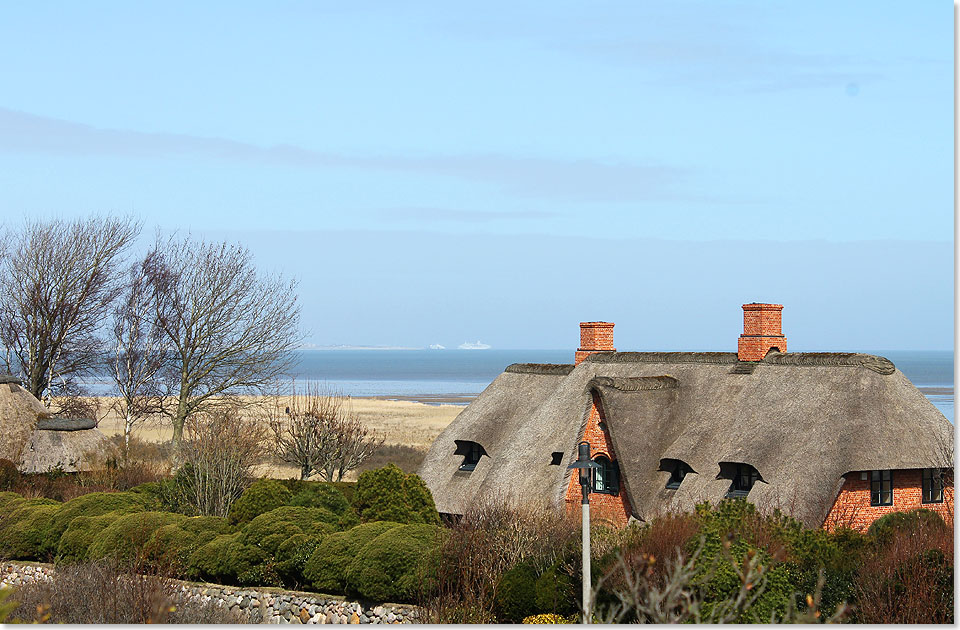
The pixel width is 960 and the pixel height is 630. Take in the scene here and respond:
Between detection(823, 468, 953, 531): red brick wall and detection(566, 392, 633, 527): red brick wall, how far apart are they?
473 centimetres

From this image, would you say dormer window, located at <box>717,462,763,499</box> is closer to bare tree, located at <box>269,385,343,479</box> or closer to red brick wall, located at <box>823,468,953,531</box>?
red brick wall, located at <box>823,468,953,531</box>

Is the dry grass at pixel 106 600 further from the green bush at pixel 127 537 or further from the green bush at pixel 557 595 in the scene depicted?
the green bush at pixel 557 595

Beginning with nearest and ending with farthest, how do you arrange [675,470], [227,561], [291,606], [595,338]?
1. [291,606]
2. [227,561]
3. [675,470]
4. [595,338]

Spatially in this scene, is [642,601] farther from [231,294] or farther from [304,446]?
[231,294]

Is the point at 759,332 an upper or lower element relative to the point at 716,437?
upper

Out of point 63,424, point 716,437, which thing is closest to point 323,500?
point 716,437

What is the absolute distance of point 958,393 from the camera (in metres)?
11.0

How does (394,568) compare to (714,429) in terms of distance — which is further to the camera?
(714,429)

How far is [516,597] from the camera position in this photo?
1491 centimetres

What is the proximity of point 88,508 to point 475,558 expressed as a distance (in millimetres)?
10876

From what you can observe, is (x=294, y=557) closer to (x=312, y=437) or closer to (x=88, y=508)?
(x=88, y=508)

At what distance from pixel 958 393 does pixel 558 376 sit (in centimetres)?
2000

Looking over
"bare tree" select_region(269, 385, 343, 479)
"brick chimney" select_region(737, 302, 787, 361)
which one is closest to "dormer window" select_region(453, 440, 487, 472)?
"bare tree" select_region(269, 385, 343, 479)

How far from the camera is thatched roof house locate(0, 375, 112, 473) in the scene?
31875mm
